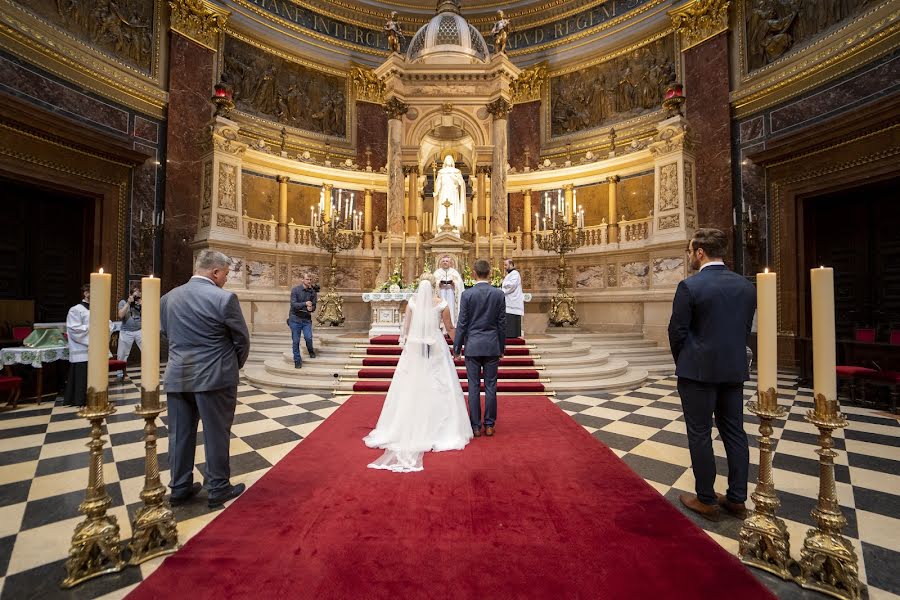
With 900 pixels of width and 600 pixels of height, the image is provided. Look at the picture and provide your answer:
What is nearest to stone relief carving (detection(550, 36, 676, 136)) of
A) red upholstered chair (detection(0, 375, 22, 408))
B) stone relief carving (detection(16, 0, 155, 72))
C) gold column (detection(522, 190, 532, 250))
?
gold column (detection(522, 190, 532, 250))

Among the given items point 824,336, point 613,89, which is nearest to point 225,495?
point 824,336

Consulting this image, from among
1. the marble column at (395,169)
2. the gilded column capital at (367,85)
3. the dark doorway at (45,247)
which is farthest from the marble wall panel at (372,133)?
the dark doorway at (45,247)

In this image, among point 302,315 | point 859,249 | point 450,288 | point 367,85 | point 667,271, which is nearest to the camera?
point 450,288

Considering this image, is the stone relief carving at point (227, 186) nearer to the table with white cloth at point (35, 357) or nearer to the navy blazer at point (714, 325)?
the table with white cloth at point (35, 357)

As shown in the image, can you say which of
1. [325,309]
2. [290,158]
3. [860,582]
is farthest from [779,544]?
[290,158]

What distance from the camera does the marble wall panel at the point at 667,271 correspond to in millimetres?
9734

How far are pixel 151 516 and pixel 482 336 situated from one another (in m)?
2.73

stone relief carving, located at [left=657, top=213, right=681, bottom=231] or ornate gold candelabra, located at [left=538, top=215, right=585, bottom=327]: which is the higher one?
stone relief carving, located at [left=657, top=213, right=681, bottom=231]

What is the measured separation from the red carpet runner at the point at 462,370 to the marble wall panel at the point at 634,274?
193 inches

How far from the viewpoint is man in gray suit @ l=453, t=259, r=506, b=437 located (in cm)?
392

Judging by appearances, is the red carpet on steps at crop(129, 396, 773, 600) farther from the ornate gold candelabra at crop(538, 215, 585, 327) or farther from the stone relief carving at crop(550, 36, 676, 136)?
the stone relief carving at crop(550, 36, 676, 136)

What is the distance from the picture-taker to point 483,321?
3934mm

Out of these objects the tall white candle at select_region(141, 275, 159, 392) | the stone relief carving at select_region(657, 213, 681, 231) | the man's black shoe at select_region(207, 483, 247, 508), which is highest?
the stone relief carving at select_region(657, 213, 681, 231)

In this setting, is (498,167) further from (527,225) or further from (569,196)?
(569,196)
